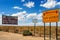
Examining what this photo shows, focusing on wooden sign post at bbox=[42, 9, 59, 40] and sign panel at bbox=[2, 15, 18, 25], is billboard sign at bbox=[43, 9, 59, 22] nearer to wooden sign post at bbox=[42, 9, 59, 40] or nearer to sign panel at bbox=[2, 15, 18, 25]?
wooden sign post at bbox=[42, 9, 59, 40]

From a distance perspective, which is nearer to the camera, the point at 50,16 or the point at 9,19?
the point at 50,16

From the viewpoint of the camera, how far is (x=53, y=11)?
74.9 feet

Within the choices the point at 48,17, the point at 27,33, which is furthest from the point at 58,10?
the point at 27,33

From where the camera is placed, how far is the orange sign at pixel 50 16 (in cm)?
2261

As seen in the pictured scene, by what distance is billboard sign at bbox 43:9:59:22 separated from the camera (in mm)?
22538

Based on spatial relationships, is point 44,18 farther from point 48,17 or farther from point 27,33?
point 27,33

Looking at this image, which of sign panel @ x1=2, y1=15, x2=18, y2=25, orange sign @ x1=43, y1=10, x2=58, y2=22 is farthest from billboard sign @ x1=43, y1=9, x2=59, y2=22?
sign panel @ x1=2, y1=15, x2=18, y2=25

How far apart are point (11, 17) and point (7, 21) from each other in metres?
2.78

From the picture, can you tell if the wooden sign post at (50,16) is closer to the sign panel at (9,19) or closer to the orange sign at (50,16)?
the orange sign at (50,16)

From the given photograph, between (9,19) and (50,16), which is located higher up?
(9,19)

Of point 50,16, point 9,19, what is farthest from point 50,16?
point 9,19

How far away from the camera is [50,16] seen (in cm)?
2384

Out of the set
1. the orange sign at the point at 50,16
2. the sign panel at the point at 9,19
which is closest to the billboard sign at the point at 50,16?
the orange sign at the point at 50,16

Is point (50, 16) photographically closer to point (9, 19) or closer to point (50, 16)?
point (50, 16)
